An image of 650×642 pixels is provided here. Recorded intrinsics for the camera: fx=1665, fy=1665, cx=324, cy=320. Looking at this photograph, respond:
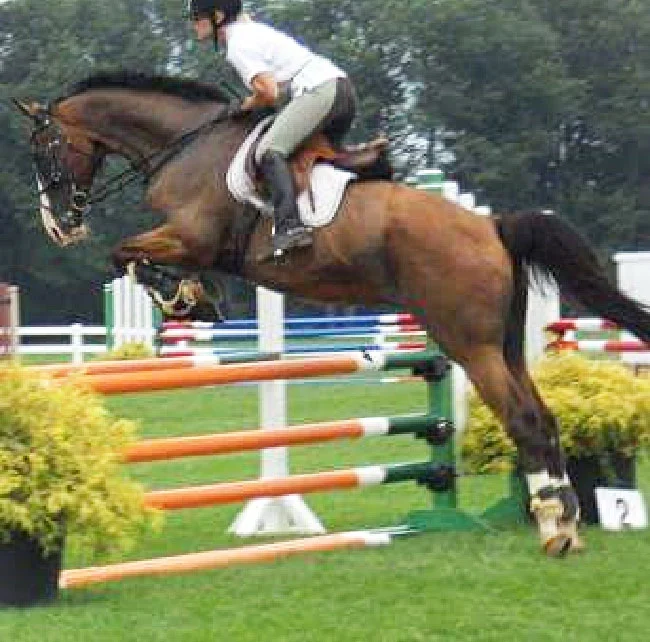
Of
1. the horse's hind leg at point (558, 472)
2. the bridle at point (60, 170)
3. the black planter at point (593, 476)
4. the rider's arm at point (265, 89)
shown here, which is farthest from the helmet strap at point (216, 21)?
the black planter at point (593, 476)

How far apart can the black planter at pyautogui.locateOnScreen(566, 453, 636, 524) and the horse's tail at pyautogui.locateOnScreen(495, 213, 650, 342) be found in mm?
812

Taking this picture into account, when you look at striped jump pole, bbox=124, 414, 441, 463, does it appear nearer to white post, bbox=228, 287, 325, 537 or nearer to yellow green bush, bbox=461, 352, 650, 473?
yellow green bush, bbox=461, 352, 650, 473

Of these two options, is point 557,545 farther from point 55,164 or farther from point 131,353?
point 131,353

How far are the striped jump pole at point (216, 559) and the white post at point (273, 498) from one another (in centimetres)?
48

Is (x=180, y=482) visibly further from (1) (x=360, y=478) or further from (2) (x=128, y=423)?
(2) (x=128, y=423)

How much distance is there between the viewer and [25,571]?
18.5 feet

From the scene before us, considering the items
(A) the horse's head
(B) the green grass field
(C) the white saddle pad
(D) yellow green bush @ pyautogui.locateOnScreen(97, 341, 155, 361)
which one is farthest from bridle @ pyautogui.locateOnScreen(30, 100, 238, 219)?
(D) yellow green bush @ pyautogui.locateOnScreen(97, 341, 155, 361)

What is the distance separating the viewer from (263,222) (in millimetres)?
7125

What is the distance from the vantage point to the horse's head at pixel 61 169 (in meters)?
7.65

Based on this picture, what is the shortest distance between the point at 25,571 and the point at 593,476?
3190mm

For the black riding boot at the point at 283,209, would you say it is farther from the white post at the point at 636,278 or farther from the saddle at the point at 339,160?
the white post at the point at 636,278

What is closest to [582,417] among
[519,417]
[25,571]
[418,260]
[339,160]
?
[519,417]

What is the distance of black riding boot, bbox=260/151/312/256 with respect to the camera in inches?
271

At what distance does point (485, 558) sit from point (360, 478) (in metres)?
0.80
